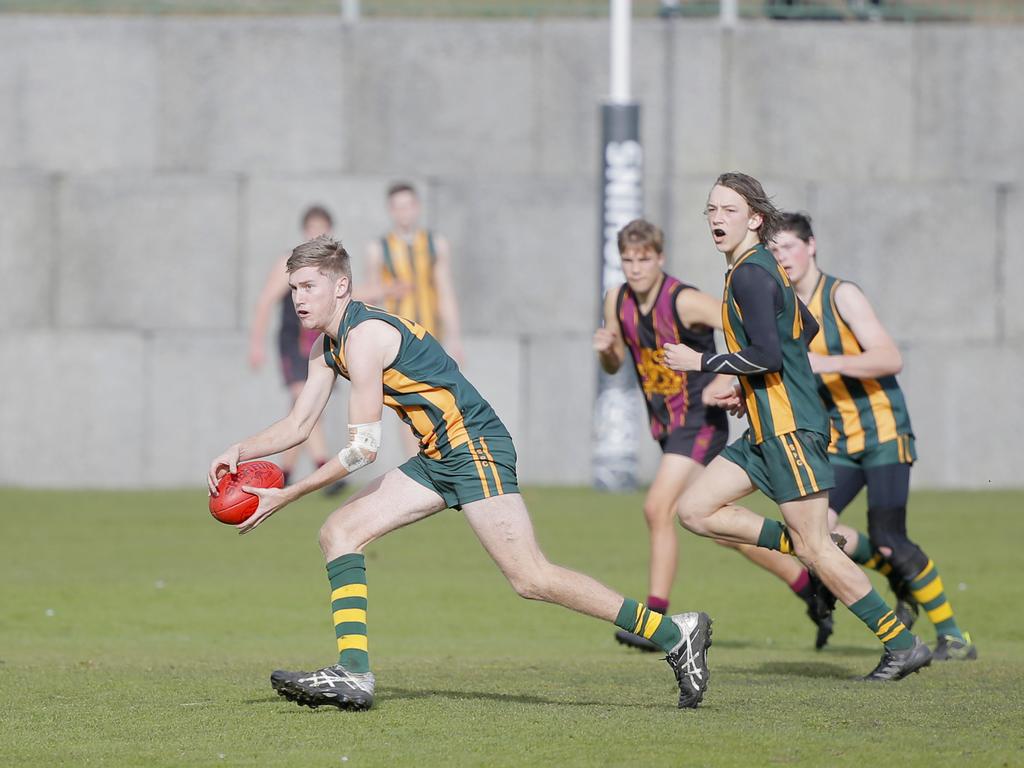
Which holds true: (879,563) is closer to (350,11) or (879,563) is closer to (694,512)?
(694,512)

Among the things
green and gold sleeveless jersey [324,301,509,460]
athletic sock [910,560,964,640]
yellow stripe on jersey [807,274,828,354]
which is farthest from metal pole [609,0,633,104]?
green and gold sleeveless jersey [324,301,509,460]

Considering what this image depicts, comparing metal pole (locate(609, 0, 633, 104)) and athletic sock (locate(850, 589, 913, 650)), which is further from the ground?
metal pole (locate(609, 0, 633, 104))

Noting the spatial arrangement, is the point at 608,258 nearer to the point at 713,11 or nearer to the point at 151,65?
the point at 713,11

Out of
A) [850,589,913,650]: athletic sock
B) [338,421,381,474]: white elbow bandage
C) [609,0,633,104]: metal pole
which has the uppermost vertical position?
[609,0,633,104]: metal pole

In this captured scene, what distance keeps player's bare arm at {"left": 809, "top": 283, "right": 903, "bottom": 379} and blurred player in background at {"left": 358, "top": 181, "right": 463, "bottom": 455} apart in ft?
21.7

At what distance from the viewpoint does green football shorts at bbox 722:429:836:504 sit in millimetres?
7262

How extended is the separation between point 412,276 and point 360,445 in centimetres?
852

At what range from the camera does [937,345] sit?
16.7 m

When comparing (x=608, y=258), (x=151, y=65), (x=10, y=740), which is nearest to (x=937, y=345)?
(x=608, y=258)

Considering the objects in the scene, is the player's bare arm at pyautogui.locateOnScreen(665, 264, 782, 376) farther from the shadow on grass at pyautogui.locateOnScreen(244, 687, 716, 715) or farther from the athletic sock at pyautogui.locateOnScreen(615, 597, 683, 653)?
the shadow on grass at pyautogui.locateOnScreen(244, 687, 716, 715)

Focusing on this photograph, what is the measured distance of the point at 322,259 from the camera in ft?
21.7

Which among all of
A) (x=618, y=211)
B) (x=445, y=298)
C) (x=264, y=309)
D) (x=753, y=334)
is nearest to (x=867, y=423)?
(x=753, y=334)

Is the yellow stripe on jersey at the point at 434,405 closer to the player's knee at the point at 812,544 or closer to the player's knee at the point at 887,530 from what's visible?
the player's knee at the point at 812,544

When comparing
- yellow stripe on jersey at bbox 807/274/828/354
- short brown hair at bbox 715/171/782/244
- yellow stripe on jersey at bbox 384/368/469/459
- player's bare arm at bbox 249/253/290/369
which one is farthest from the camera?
player's bare arm at bbox 249/253/290/369
